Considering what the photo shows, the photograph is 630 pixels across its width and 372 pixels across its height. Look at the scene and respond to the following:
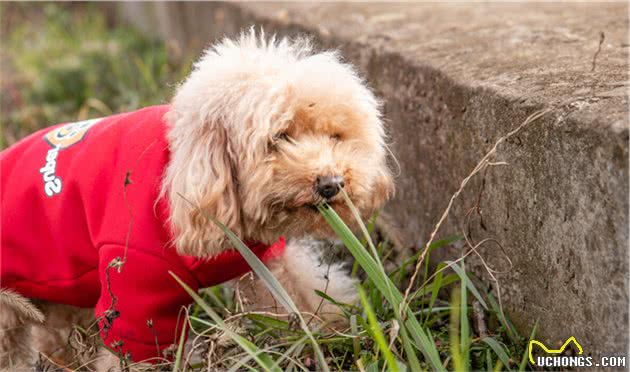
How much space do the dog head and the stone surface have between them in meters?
0.37

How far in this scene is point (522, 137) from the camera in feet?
Result: 7.29

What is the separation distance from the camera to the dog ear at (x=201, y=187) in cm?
225

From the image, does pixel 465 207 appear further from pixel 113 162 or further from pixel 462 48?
pixel 113 162

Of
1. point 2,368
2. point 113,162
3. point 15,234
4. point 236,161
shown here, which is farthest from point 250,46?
point 2,368

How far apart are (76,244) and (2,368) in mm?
529

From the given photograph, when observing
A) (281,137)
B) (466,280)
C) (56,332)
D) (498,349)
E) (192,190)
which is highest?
(281,137)

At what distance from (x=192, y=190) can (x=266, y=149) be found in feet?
0.70

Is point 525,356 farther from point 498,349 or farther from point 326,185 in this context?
point 326,185

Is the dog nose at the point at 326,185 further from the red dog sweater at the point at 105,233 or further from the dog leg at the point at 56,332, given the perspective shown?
the dog leg at the point at 56,332

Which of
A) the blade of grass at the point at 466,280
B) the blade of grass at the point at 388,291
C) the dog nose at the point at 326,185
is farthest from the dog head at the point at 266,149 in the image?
the blade of grass at the point at 466,280

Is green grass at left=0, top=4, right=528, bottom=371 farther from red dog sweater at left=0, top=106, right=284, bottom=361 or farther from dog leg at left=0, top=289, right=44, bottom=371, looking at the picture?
dog leg at left=0, top=289, right=44, bottom=371

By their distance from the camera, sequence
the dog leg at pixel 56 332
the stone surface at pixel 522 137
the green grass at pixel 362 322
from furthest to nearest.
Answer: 1. the dog leg at pixel 56 332
2. the green grass at pixel 362 322
3. the stone surface at pixel 522 137

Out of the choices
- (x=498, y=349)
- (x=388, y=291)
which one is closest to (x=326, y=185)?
(x=388, y=291)

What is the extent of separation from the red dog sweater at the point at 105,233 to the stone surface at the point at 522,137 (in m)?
0.62
